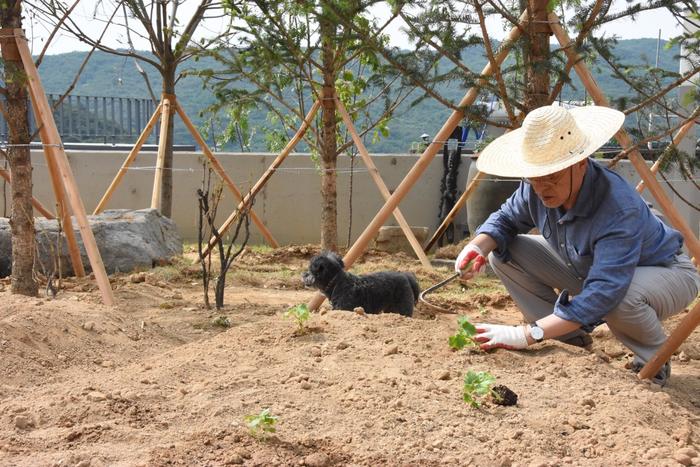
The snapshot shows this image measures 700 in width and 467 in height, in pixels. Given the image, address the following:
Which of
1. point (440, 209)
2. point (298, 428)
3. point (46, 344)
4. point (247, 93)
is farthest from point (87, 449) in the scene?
point (440, 209)

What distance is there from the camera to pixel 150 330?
5699mm

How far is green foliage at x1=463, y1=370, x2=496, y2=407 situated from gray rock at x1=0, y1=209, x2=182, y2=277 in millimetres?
5813

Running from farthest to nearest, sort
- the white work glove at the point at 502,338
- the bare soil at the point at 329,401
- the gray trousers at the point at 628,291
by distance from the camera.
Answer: the gray trousers at the point at 628,291 → the white work glove at the point at 502,338 → the bare soil at the point at 329,401

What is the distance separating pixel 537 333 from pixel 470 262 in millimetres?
682

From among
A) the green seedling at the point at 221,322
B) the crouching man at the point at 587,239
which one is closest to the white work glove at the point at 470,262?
the crouching man at the point at 587,239

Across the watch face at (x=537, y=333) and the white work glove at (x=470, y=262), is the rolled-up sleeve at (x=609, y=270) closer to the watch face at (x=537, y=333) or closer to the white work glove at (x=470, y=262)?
the watch face at (x=537, y=333)

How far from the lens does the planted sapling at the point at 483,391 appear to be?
3355 mm

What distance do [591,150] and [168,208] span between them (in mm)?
7551

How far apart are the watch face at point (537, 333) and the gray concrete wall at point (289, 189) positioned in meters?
8.16

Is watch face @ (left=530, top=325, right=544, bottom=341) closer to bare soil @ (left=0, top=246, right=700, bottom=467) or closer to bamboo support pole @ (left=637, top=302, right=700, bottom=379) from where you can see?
bare soil @ (left=0, top=246, right=700, bottom=467)

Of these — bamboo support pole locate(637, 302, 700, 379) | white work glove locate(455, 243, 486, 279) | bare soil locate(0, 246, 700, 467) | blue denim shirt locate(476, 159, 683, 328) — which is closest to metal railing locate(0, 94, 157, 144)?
bare soil locate(0, 246, 700, 467)

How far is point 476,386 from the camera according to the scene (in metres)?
3.36

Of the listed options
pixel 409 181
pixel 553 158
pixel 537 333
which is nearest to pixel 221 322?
pixel 409 181

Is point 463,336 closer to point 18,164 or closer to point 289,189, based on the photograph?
point 18,164
